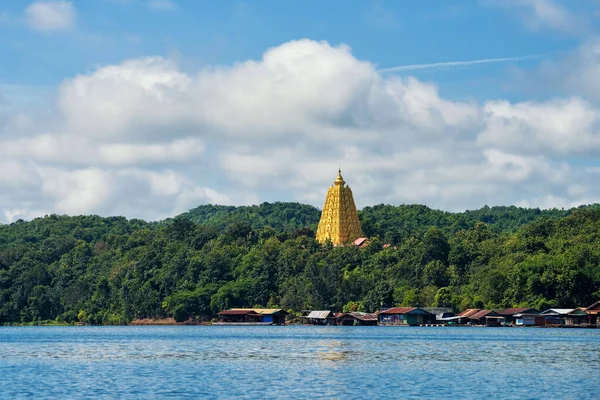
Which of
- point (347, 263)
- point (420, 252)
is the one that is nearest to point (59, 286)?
point (347, 263)

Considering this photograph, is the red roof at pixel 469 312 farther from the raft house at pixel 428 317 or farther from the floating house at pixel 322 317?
the floating house at pixel 322 317

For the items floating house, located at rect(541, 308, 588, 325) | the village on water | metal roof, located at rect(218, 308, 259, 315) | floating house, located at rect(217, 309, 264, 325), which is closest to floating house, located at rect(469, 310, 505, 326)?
the village on water

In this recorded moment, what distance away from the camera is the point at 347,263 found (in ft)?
562

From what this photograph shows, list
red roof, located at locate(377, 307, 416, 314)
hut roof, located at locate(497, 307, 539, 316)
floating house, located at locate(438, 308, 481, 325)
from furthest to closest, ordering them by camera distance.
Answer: red roof, located at locate(377, 307, 416, 314)
floating house, located at locate(438, 308, 481, 325)
hut roof, located at locate(497, 307, 539, 316)

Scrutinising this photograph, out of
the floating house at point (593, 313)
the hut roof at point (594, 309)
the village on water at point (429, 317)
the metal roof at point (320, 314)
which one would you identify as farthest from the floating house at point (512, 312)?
the metal roof at point (320, 314)

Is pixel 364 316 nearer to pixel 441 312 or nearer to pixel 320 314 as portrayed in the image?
pixel 320 314

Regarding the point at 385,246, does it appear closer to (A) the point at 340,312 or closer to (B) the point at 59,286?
(A) the point at 340,312

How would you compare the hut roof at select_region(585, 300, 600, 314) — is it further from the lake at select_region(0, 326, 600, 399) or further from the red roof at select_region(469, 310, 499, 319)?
the lake at select_region(0, 326, 600, 399)

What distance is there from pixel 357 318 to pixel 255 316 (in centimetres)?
1762

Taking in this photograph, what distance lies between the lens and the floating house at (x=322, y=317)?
148m

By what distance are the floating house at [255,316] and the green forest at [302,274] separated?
17.9 ft

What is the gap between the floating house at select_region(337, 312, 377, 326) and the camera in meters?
147

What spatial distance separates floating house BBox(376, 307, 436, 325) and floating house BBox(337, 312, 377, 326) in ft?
5.71

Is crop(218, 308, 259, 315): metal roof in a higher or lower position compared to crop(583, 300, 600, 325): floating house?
higher
